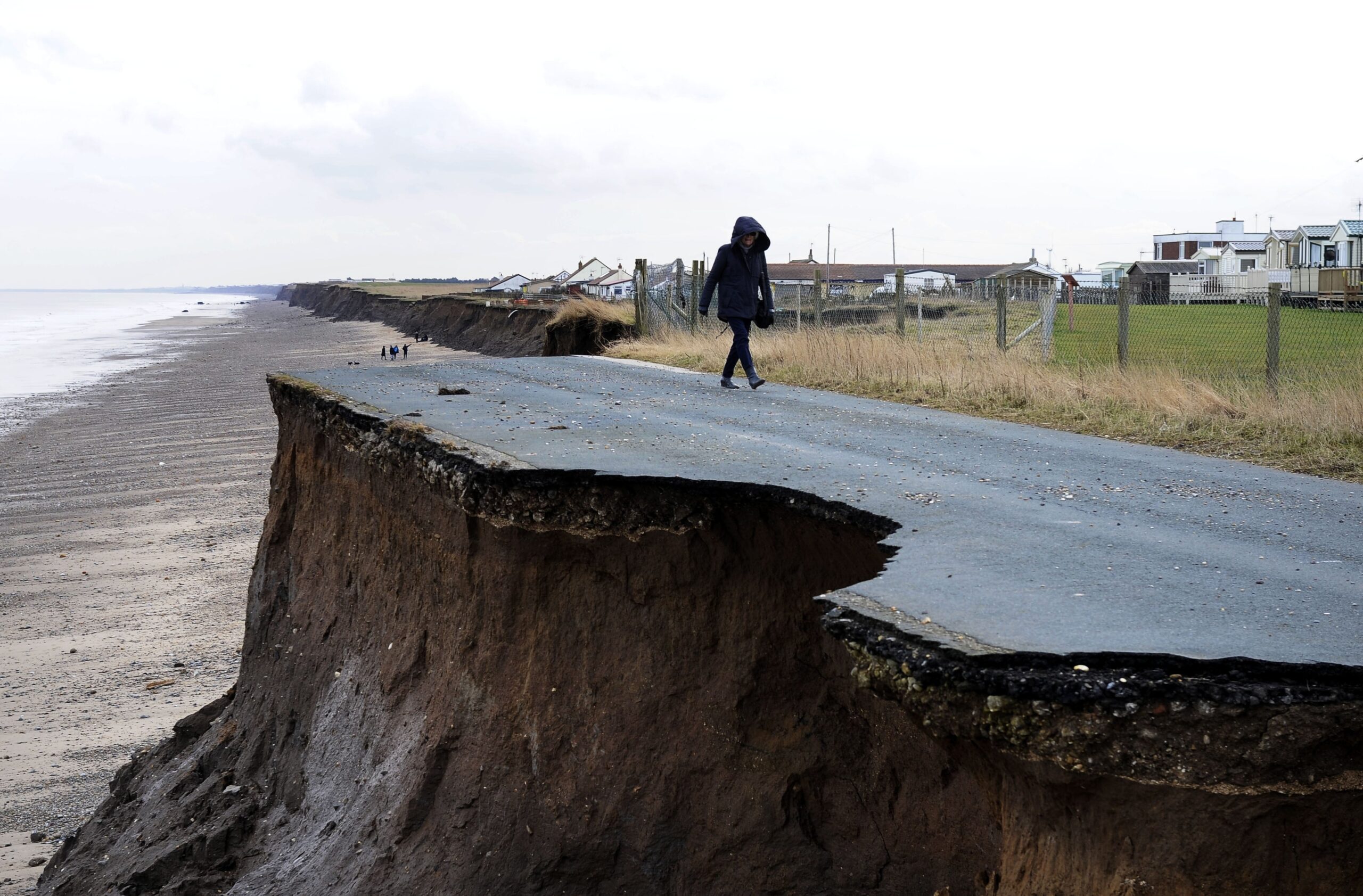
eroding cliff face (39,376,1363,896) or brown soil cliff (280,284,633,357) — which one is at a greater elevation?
brown soil cliff (280,284,633,357)

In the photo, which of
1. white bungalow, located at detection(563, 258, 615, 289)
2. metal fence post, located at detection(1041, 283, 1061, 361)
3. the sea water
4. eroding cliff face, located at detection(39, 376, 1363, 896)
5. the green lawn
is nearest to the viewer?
eroding cliff face, located at detection(39, 376, 1363, 896)

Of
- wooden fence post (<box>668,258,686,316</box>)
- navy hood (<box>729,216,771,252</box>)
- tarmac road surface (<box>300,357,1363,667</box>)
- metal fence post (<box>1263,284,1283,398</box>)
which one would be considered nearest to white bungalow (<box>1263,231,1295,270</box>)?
wooden fence post (<box>668,258,686,316</box>)

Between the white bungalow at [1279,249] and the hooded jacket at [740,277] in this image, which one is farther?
the white bungalow at [1279,249]

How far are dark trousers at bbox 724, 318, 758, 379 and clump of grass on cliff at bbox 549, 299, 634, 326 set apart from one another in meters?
10.7

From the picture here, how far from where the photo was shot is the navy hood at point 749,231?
11367mm

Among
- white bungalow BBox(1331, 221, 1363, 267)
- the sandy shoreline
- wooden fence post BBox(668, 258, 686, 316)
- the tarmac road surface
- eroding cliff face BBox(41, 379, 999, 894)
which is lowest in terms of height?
the sandy shoreline

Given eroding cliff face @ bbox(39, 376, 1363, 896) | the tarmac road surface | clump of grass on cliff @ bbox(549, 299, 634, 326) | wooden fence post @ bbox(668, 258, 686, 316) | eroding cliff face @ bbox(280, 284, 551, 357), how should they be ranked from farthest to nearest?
1. eroding cliff face @ bbox(280, 284, 551, 357)
2. clump of grass on cliff @ bbox(549, 299, 634, 326)
3. wooden fence post @ bbox(668, 258, 686, 316)
4. the tarmac road surface
5. eroding cliff face @ bbox(39, 376, 1363, 896)

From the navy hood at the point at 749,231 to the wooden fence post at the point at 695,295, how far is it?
887cm

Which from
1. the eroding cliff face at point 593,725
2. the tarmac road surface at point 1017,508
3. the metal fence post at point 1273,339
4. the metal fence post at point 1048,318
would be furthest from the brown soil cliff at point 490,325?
the eroding cliff face at point 593,725

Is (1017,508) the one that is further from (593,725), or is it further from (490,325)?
(490,325)

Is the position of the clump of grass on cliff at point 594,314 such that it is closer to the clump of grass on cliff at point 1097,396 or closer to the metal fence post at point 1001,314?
the clump of grass on cliff at point 1097,396

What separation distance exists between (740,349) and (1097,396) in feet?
11.1

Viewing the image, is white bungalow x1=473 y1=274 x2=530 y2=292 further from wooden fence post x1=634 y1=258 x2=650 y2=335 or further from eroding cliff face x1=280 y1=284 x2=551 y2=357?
wooden fence post x1=634 y1=258 x2=650 y2=335

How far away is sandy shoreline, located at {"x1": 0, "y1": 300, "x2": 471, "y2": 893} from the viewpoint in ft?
29.7
